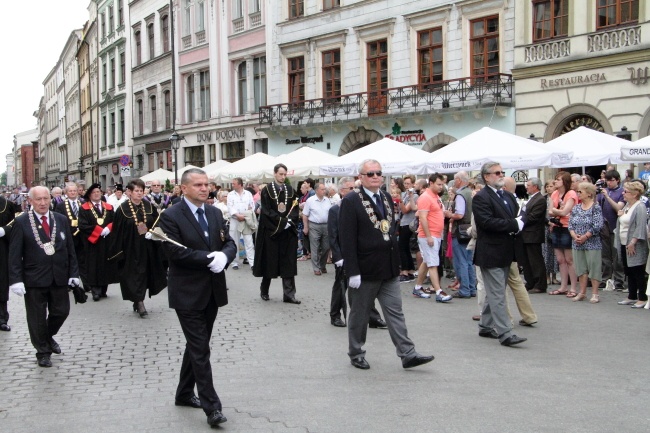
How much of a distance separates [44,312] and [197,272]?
2994mm

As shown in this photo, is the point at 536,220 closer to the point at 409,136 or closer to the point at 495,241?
the point at 495,241

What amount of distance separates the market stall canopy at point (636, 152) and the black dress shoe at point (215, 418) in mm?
9984

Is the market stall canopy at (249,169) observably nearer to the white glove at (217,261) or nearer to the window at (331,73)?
the window at (331,73)

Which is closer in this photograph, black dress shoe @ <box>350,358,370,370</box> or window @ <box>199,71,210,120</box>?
black dress shoe @ <box>350,358,370,370</box>

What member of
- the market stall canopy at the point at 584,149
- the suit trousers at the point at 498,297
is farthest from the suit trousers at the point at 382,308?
the market stall canopy at the point at 584,149

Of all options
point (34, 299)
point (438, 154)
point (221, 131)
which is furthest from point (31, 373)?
point (221, 131)

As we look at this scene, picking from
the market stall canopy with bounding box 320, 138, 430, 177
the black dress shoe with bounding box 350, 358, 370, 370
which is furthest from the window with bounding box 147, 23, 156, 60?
the black dress shoe with bounding box 350, 358, 370, 370

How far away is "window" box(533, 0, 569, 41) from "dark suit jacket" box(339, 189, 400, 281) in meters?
17.6

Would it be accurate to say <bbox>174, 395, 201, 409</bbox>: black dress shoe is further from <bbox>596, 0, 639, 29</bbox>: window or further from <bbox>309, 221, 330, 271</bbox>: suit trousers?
<bbox>596, 0, 639, 29</bbox>: window

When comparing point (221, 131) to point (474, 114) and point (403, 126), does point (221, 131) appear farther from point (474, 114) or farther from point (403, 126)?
point (474, 114)

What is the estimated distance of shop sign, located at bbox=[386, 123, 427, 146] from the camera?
27.9 metres

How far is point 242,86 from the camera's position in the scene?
125 feet

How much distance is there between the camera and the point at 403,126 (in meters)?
28.6

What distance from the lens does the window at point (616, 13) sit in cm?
2103
